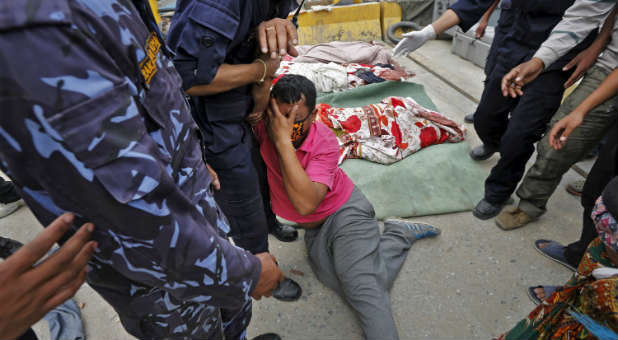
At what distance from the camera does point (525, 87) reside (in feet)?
7.67

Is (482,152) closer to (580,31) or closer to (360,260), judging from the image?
(580,31)

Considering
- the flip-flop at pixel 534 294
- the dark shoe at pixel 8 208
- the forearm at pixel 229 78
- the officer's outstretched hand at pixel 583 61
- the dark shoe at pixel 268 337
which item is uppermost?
the forearm at pixel 229 78

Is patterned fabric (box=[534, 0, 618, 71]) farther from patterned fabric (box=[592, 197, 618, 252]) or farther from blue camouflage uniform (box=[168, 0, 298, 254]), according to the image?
blue camouflage uniform (box=[168, 0, 298, 254])

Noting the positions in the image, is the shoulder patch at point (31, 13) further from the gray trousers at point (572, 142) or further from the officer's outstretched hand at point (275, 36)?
the gray trousers at point (572, 142)

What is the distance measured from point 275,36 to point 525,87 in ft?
6.39

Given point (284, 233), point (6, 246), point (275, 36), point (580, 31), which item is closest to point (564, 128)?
point (580, 31)

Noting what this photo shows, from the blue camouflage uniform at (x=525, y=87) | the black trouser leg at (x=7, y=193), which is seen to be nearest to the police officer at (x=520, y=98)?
the blue camouflage uniform at (x=525, y=87)

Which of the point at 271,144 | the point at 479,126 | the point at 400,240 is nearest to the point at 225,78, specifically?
the point at 271,144

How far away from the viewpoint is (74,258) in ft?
2.23

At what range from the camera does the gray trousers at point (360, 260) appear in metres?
1.80

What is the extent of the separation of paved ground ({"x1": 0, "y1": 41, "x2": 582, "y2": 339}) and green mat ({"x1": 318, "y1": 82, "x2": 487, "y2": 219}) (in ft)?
0.50

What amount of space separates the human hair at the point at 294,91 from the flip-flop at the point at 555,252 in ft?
6.42

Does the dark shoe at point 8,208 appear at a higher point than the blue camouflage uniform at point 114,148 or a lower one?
lower

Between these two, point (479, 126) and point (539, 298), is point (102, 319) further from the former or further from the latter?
point (479, 126)
